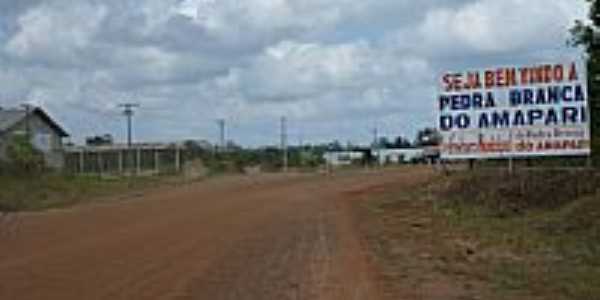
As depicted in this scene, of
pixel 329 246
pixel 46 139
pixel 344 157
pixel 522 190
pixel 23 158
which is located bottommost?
pixel 329 246

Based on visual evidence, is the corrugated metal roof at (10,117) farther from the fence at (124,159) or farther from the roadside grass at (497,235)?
the roadside grass at (497,235)

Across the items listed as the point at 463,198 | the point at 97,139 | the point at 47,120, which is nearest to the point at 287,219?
the point at 463,198

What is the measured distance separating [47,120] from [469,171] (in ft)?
177

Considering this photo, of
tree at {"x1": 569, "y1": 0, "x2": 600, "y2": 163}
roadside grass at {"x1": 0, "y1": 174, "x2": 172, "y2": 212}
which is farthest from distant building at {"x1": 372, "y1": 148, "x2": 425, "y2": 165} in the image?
tree at {"x1": 569, "y1": 0, "x2": 600, "y2": 163}

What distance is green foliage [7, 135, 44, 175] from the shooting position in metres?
58.2

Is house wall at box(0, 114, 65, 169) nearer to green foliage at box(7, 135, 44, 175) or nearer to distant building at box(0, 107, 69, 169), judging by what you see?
distant building at box(0, 107, 69, 169)

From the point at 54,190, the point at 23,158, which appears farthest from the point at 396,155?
the point at 54,190

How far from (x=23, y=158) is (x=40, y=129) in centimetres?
2830

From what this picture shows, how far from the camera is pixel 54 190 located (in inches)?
2000

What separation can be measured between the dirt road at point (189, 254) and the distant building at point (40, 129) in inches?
1672

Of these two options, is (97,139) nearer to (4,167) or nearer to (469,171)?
(4,167)

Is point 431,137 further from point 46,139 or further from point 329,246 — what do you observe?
point 329,246

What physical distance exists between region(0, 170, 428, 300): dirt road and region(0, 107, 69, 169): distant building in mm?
42473

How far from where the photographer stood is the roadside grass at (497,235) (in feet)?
53.8
